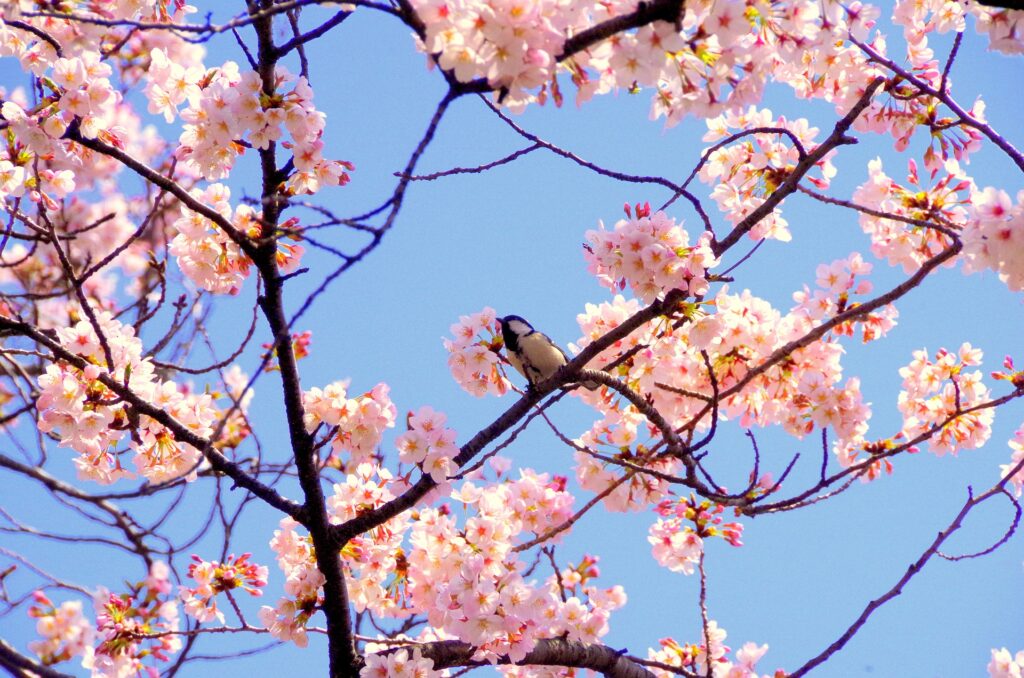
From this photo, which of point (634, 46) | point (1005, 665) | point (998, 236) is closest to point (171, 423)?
point (634, 46)

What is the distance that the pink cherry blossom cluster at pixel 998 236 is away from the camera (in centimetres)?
195

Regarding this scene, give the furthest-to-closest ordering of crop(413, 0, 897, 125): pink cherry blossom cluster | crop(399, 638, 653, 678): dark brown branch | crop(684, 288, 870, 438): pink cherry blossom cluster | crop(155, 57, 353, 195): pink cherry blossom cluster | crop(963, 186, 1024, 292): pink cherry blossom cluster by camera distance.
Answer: crop(684, 288, 870, 438): pink cherry blossom cluster
crop(399, 638, 653, 678): dark brown branch
crop(155, 57, 353, 195): pink cherry blossom cluster
crop(963, 186, 1024, 292): pink cherry blossom cluster
crop(413, 0, 897, 125): pink cherry blossom cluster

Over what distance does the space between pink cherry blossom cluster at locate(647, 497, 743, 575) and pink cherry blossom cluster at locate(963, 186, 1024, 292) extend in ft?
4.94

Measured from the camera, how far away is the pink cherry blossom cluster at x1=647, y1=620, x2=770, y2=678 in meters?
3.62

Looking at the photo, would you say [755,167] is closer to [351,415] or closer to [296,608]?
[351,415]

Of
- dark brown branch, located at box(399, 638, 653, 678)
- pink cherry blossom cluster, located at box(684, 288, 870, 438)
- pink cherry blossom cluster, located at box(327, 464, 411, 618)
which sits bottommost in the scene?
dark brown branch, located at box(399, 638, 653, 678)

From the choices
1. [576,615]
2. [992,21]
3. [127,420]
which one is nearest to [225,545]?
[127,420]

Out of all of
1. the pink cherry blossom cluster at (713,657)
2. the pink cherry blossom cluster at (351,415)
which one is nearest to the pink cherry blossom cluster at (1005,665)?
the pink cherry blossom cluster at (713,657)

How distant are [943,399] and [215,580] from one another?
286cm

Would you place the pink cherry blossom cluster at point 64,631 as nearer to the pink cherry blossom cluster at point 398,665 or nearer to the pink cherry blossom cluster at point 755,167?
the pink cherry blossom cluster at point 398,665

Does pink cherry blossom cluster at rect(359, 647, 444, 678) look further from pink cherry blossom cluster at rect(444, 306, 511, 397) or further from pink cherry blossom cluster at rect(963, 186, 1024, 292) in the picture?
pink cherry blossom cluster at rect(963, 186, 1024, 292)

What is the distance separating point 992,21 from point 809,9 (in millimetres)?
502

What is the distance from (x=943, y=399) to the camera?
11.6ft

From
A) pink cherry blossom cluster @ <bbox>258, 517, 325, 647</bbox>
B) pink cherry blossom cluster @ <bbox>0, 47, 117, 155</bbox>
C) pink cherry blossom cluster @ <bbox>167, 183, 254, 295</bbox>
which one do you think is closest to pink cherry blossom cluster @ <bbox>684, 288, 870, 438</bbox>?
pink cherry blossom cluster @ <bbox>258, 517, 325, 647</bbox>
